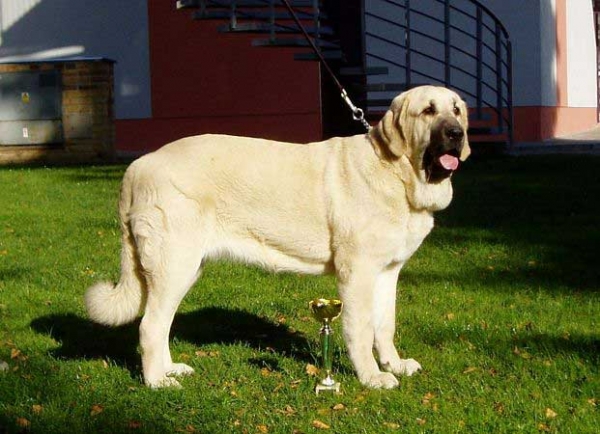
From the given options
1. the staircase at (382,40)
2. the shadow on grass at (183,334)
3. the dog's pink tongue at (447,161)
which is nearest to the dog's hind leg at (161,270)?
the shadow on grass at (183,334)

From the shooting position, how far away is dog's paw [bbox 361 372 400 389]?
535 cm

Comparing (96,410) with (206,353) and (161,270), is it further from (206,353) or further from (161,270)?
(206,353)

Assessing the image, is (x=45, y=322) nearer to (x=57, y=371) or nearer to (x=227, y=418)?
(x=57, y=371)

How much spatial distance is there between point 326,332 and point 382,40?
14.1 metres

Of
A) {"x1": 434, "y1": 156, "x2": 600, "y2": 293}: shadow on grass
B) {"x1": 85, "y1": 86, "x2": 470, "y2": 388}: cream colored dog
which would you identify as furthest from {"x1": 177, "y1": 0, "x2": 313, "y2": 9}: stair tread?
{"x1": 85, "y1": 86, "x2": 470, "y2": 388}: cream colored dog

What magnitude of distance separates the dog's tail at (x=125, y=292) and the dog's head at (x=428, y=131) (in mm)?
1334

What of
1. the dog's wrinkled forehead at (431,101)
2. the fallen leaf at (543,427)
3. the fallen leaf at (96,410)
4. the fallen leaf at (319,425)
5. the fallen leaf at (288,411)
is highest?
the dog's wrinkled forehead at (431,101)

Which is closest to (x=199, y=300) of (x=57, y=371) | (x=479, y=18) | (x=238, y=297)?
(x=238, y=297)

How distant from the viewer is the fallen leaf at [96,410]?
4957 millimetres

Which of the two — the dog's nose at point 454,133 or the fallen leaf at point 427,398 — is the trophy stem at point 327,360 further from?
the dog's nose at point 454,133

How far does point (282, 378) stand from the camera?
18.2 feet

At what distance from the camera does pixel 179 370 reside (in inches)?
221

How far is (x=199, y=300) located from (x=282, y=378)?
216 cm

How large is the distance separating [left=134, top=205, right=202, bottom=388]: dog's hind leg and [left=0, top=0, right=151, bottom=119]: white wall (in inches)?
747
